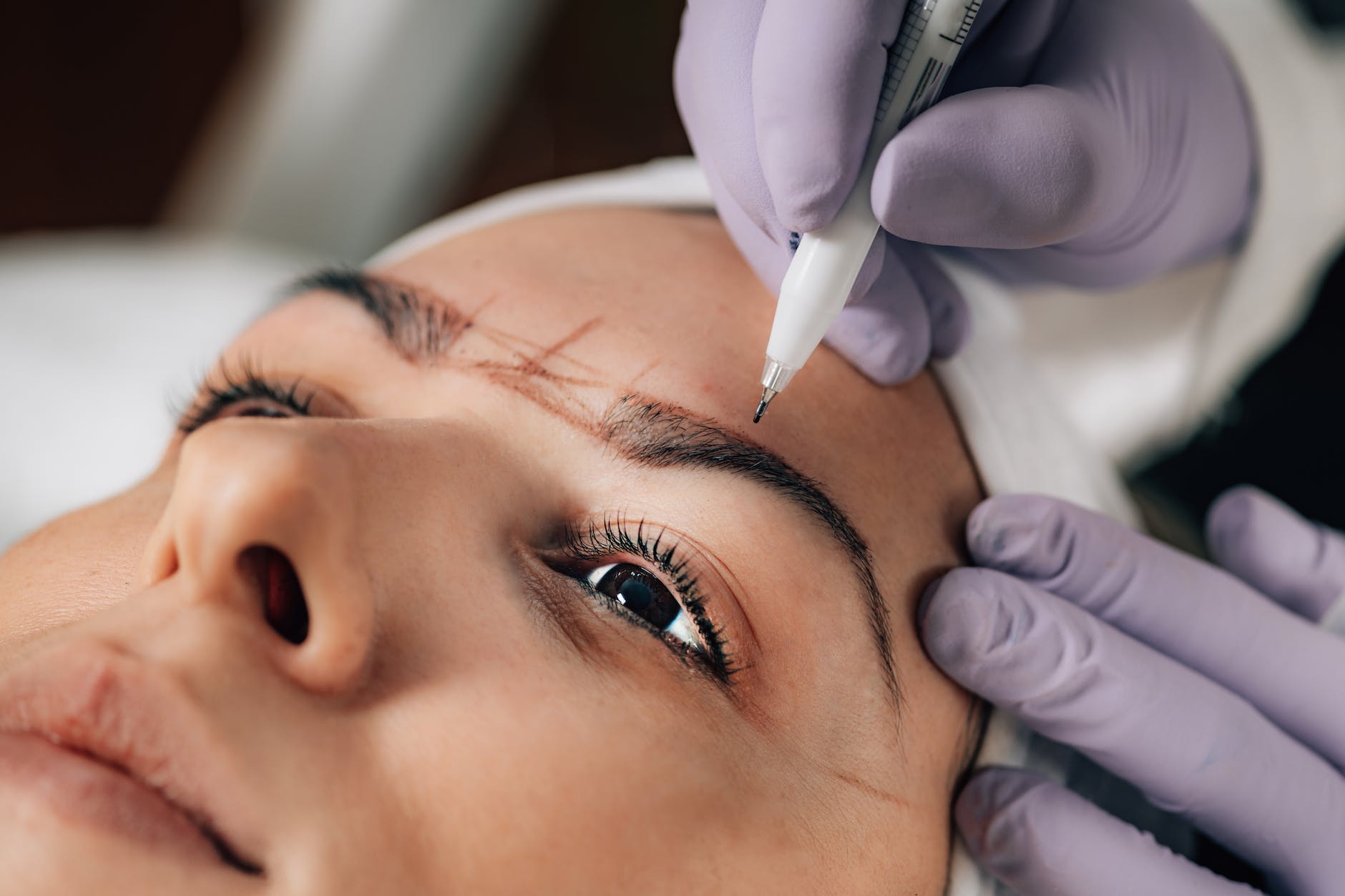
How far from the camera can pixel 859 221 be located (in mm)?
794

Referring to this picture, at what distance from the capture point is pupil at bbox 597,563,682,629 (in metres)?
0.84

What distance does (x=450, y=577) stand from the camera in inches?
28.9

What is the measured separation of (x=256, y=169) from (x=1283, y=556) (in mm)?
1870

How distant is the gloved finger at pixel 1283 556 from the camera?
3.75 ft

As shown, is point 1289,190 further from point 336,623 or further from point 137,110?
point 137,110

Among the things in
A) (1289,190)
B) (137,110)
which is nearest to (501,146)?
(137,110)

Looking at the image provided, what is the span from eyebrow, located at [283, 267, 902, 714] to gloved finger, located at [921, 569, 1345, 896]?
83 millimetres

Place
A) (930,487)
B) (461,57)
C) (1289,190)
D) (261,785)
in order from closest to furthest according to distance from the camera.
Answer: (261,785) < (930,487) < (1289,190) < (461,57)

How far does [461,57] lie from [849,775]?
1.64 m

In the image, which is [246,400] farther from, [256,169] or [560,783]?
[256,169]

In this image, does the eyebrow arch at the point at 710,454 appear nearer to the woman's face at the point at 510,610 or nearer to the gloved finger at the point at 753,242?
the woman's face at the point at 510,610

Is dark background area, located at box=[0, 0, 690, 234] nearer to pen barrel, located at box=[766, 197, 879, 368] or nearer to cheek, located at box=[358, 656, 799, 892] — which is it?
pen barrel, located at box=[766, 197, 879, 368]

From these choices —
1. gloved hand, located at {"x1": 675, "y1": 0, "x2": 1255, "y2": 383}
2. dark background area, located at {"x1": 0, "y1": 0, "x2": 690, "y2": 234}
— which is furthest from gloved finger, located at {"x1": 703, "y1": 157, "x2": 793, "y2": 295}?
dark background area, located at {"x1": 0, "y1": 0, "x2": 690, "y2": 234}

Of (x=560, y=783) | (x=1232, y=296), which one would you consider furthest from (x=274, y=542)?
(x=1232, y=296)
